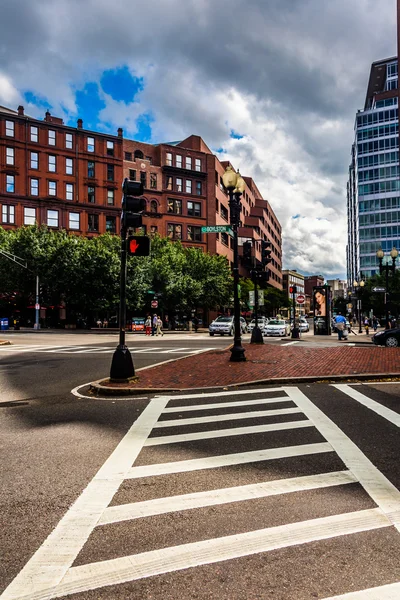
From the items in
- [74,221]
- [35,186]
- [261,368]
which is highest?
[35,186]

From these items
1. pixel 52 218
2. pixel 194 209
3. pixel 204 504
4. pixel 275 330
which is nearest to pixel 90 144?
pixel 52 218

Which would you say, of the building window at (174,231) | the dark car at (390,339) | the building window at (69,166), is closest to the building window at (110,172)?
the building window at (69,166)

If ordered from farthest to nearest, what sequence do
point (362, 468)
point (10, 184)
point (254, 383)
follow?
point (10, 184), point (254, 383), point (362, 468)

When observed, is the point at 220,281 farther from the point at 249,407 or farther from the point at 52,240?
the point at 249,407

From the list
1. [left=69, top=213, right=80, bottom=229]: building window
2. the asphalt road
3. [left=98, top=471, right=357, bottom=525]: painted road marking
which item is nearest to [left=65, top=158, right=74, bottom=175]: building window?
[left=69, top=213, right=80, bottom=229]: building window

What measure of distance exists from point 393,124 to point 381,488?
110478mm

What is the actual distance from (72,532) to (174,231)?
6928cm

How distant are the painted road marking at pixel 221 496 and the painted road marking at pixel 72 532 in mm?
187

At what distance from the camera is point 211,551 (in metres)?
3.17

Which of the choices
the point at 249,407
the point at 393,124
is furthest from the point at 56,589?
the point at 393,124

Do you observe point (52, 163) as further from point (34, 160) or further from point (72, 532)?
point (72, 532)

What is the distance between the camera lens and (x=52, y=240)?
53062mm

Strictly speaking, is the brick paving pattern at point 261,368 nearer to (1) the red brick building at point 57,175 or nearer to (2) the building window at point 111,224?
(1) the red brick building at point 57,175

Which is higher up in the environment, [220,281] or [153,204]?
[153,204]
